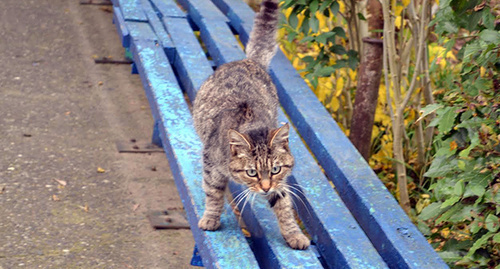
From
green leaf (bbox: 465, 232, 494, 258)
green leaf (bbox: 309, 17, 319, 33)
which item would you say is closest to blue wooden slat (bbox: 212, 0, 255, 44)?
green leaf (bbox: 309, 17, 319, 33)

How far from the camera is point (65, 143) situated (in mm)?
4738

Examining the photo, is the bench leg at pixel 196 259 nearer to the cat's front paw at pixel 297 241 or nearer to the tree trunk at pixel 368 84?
the cat's front paw at pixel 297 241

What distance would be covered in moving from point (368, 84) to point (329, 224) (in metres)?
→ 1.47

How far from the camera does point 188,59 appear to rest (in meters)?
4.43

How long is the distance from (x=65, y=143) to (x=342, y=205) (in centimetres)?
228

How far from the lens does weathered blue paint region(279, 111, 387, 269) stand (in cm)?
286

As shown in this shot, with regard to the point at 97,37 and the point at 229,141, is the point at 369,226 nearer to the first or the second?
the point at 229,141

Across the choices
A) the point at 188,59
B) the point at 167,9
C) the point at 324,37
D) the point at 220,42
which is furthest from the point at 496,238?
the point at 167,9

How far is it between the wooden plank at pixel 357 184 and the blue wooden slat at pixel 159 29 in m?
0.71

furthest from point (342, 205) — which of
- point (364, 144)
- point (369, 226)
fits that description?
point (364, 144)

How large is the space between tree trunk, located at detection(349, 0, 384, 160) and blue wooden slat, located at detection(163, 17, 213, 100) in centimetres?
94

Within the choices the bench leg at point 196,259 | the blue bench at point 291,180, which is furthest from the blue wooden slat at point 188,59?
the bench leg at point 196,259

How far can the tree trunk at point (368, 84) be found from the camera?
13.8 feet

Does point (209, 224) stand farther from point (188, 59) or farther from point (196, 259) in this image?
point (188, 59)
